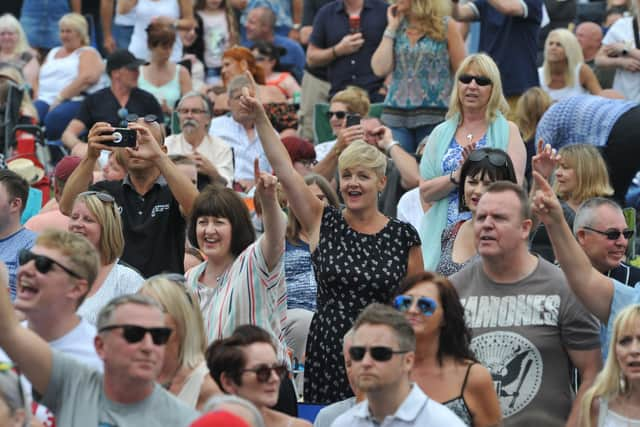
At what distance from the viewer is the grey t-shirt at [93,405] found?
523 centimetres

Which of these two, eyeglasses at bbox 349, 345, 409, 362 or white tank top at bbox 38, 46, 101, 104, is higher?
white tank top at bbox 38, 46, 101, 104

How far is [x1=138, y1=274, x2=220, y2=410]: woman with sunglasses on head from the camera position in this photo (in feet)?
19.3

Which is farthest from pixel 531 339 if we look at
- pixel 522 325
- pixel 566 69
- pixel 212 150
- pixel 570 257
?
pixel 566 69

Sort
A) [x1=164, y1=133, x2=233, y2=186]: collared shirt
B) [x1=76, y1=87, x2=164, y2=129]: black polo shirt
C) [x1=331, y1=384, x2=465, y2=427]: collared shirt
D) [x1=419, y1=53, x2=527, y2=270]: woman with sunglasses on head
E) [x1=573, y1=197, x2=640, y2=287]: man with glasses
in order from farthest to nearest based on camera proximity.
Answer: [x1=76, y1=87, x2=164, y2=129]: black polo shirt → [x1=164, y1=133, x2=233, y2=186]: collared shirt → [x1=419, y1=53, x2=527, y2=270]: woman with sunglasses on head → [x1=573, y1=197, x2=640, y2=287]: man with glasses → [x1=331, y1=384, x2=465, y2=427]: collared shirt

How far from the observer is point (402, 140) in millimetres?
11141

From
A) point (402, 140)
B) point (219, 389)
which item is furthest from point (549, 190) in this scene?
point (402, 140)

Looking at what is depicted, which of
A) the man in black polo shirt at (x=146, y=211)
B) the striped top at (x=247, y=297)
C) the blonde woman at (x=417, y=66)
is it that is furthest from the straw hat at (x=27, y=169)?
the striped top at (x=247, y=297)

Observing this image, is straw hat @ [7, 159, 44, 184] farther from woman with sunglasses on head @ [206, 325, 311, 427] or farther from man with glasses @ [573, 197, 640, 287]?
woman with sunglasses on head @ [206, 325, 311, 427]

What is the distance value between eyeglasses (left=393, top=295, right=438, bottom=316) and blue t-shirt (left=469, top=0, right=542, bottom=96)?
693cm

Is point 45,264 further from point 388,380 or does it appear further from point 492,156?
point 492,156

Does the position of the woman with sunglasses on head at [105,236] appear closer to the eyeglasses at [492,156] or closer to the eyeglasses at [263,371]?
the eyeglasses at [263,371]

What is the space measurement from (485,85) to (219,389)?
3.44 metres

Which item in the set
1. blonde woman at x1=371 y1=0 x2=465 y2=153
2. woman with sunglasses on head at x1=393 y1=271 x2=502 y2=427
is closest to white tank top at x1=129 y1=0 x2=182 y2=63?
blonde woman at x1=371 y1=0 x2=465 y2=153

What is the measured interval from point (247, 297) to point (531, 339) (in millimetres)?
1444
